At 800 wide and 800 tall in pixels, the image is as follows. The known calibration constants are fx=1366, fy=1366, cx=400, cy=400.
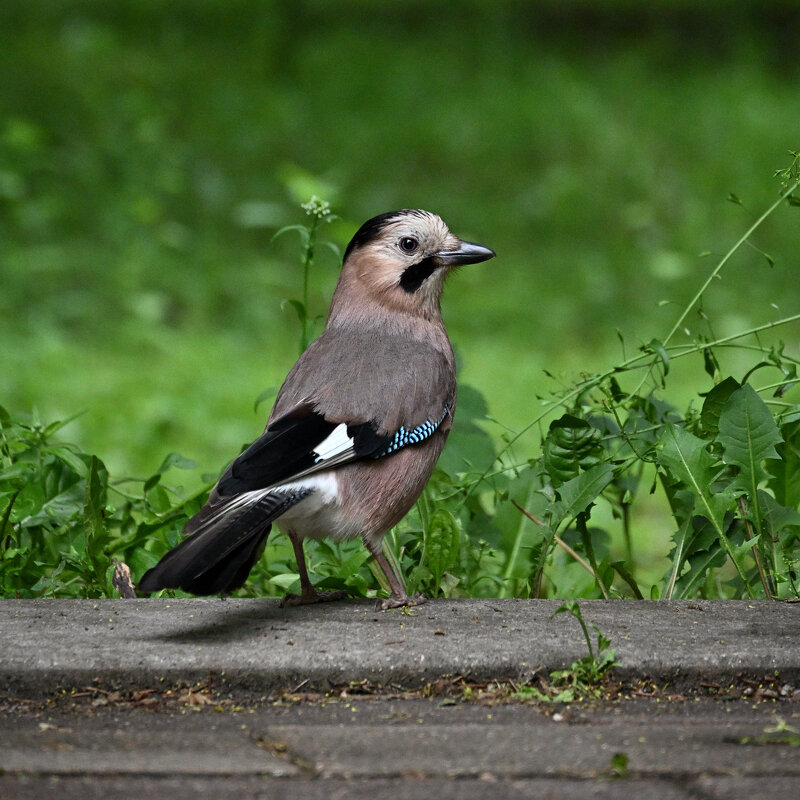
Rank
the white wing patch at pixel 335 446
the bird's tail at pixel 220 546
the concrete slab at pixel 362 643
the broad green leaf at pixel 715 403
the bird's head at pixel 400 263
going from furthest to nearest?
the bird's head at pixel 400 263 → the broad green leaf at pixel 715 403 → the white wing patch at pixel 335 446 → the bird's tail at pixel 220 546 → the concrete slab at pixel 362 643

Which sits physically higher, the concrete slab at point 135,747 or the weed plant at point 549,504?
the weed plant at point 549,504

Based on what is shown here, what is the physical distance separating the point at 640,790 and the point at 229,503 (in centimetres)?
141

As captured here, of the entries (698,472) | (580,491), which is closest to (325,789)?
(580,491)

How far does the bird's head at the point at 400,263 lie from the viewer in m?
4.14

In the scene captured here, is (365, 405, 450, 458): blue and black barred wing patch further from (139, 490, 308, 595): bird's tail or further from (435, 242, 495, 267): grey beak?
(435, 242, 495, 267): grey beak

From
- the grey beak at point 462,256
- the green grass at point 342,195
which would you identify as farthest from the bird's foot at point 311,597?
the grey beak at point 462,256

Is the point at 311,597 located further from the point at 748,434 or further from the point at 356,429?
the point at 748,434

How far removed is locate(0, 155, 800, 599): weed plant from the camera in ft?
12.1

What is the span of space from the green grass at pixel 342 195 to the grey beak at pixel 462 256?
52 cm

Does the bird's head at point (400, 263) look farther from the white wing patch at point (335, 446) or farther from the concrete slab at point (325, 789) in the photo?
the concrete slab at point (325, 789)

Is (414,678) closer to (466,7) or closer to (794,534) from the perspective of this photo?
(794,534)

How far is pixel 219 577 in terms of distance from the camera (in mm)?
3113

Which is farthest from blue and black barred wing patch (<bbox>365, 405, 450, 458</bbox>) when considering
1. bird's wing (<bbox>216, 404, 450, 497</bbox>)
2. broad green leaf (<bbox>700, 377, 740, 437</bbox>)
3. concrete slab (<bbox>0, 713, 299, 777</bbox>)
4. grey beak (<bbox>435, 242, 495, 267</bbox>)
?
concrete slab (<bbox>0, 713, 299, 777</bbox>)

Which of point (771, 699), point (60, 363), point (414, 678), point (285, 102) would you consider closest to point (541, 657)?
point (414, 678)
